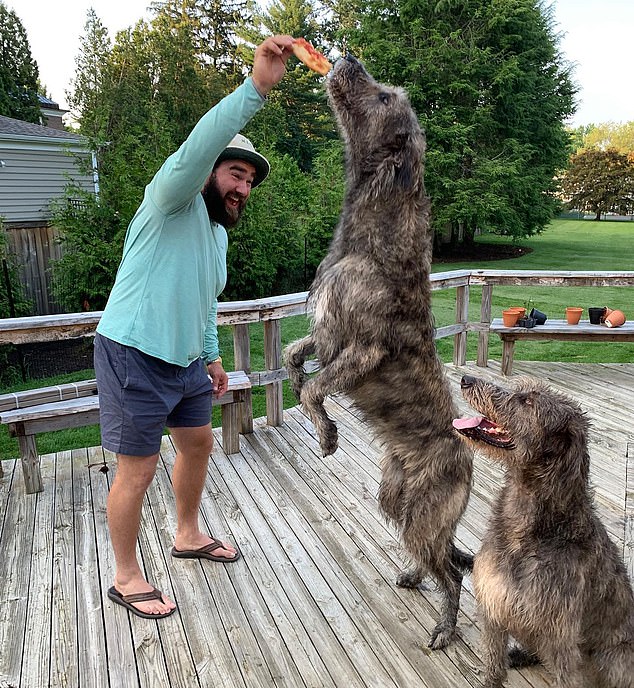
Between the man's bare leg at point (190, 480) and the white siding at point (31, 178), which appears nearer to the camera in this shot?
the man's bare leg at point (190, 480)

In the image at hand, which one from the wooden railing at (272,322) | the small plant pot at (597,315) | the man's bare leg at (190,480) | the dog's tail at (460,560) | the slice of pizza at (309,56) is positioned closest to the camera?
the slice of pizza at (309,56)

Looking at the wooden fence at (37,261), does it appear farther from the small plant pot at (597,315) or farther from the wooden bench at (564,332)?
the small plant pot at (597,315)

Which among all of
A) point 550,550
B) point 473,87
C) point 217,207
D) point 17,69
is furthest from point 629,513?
point 17,69

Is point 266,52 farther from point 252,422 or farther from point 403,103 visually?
point 252,422

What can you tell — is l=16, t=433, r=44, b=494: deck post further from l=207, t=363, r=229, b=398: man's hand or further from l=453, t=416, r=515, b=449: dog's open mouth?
l=453, t=416, r=515, b=449: dog's open mouth

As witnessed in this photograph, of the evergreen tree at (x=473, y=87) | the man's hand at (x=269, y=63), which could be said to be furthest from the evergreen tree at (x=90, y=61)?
the man's hand at (x=269, y=63)

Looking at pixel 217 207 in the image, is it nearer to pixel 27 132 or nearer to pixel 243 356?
pixel 243 356

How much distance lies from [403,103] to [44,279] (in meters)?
9.60

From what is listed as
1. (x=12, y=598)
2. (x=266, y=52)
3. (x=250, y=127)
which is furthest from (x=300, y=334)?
(x=250, y=127)

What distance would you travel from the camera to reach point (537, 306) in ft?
35.1

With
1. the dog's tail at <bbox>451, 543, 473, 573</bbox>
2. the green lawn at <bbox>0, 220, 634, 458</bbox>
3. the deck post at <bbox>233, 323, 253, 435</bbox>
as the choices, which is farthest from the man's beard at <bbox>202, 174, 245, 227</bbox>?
the green lawn at <bbox>0, 220, 634, 458</bbox>

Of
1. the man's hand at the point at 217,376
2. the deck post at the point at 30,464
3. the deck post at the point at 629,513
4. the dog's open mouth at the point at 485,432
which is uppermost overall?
the dog's open mouth at the point at 485,432

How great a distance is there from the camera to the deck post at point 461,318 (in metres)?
6.02

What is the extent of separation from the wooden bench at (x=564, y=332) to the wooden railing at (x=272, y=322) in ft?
0.84
